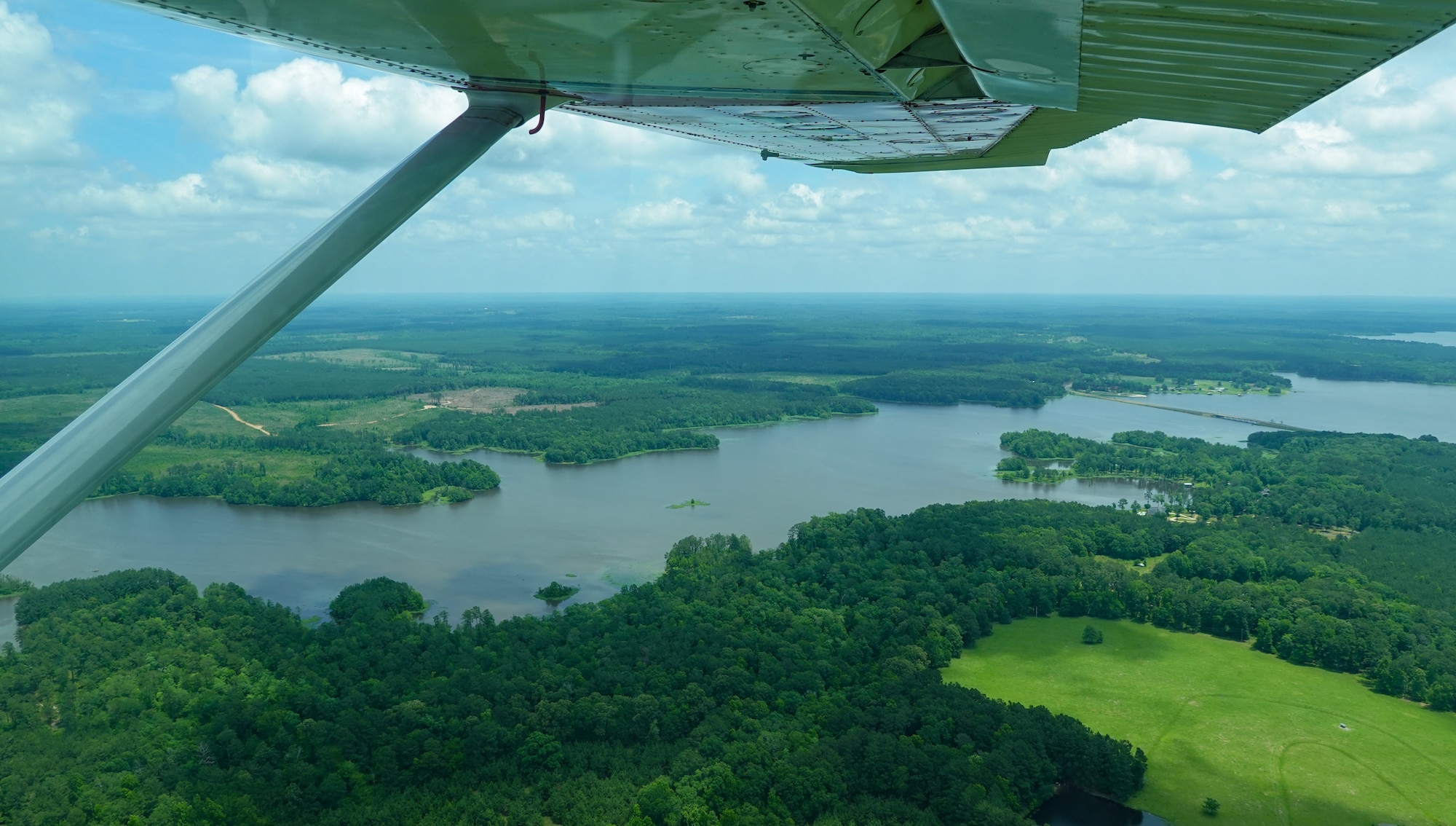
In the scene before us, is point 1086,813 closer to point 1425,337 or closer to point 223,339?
point 223,339

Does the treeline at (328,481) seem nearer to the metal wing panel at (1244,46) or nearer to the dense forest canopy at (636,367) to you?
the dense forest canopy at (636,367)

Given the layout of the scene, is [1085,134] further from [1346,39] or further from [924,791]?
[924,791]

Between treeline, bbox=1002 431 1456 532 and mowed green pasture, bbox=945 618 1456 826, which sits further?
treeline, bbox=1002 431 1456 532

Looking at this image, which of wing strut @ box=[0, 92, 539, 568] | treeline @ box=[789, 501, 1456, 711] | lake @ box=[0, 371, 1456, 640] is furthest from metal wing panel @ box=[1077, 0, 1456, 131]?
lake @ box=[0, 371, 1456, 640]

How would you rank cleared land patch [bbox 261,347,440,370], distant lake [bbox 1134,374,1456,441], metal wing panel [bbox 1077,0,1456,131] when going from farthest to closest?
cleared land patch [bbox 261,347,440,370]
distant lake [bbox 1134,374,1456,441]
metal wing panel [bbox 1077,0,1456,131]

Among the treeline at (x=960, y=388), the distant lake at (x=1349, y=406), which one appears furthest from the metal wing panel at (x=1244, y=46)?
the treeline at (x=960, y=388)

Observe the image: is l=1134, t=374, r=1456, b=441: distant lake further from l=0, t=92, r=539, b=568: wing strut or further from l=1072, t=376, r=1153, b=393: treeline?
l=0, t=92, r=539, b=568: wing strut

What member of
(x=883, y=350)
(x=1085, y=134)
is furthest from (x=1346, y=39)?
(x=883, y=350)

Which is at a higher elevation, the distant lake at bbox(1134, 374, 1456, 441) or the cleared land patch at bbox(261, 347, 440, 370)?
the cleared land patch at bbox(261, 347, 440, 370)
